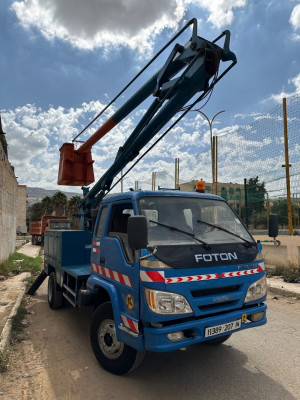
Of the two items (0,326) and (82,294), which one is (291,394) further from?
(0,326)

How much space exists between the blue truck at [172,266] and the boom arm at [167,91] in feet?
0.07

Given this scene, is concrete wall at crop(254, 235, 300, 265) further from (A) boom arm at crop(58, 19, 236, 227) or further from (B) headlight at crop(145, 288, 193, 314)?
(B) headlight at crop(145, 288, 193, 314)

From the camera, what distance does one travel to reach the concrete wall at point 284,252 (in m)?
9.20

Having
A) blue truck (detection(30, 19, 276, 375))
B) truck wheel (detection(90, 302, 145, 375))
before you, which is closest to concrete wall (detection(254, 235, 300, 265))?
blue truck (detection(30, 19, 276, 375))

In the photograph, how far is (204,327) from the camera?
3160 mm

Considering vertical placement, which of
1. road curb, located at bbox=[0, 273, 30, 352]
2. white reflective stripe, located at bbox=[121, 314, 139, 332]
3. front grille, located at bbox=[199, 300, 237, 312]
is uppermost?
front grille, located at bbox=[199, 300, 237, 312]

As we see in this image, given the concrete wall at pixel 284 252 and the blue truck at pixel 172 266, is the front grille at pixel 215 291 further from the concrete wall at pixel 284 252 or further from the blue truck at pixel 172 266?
the concrete wall at pixel 284 252

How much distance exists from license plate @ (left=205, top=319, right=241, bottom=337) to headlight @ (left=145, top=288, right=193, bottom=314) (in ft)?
1.20

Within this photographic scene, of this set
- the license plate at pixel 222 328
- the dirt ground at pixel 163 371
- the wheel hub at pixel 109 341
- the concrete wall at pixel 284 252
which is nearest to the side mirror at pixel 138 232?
the license plate at pixel 222 328

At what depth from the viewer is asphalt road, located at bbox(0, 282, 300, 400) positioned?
10.8ft

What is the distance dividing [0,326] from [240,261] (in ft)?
13.9

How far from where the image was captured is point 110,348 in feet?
12.2

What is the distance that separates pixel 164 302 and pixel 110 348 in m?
1.22

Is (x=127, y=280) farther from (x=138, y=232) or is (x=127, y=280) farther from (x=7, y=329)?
(x=7, y=329)
